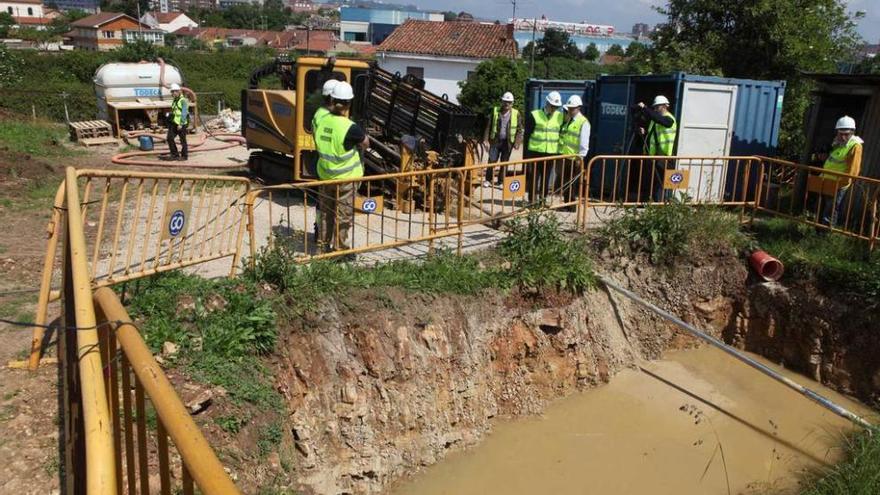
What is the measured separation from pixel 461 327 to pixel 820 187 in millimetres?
5457

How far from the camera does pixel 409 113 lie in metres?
11.5

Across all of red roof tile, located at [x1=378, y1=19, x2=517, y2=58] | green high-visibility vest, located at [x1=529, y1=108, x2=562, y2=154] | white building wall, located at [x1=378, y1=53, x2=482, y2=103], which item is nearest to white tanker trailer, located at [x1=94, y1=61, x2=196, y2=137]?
green high-visibility vest, located at [x1=529, y1=108, x2=562, y2=154]

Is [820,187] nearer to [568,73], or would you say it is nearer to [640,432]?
[640,432]

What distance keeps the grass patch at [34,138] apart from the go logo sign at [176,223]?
10762 millimetres

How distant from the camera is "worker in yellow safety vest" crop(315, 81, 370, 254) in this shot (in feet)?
23.7

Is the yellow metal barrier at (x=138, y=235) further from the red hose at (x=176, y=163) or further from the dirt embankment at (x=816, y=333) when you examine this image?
the dirt embankment at (x=816, y=333)

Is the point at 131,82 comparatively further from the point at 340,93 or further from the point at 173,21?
the point at 173,21

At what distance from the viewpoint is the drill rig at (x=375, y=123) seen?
10.5 meters

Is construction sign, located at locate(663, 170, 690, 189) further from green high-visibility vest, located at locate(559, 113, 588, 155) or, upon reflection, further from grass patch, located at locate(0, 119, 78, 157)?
grass patch, located at locate(0, 119, 78, 157)

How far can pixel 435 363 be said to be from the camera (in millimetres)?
6977

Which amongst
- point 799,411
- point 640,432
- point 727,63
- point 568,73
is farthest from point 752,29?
point 568,73

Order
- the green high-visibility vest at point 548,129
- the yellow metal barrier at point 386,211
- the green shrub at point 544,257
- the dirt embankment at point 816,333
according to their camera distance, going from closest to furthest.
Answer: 1. the yellow metal barrier at point 386,211
2. the green shrub at point 544,257
3. the dirt embankment at point 816,333
4. the green high-visibility vest at point 548,129

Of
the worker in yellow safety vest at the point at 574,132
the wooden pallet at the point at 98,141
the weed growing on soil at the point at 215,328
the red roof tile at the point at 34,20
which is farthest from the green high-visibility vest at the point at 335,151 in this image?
the red roof tile at the point at 34,20

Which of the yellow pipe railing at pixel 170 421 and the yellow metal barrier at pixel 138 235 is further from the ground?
the yellow pipe railing at pixel 170 421
